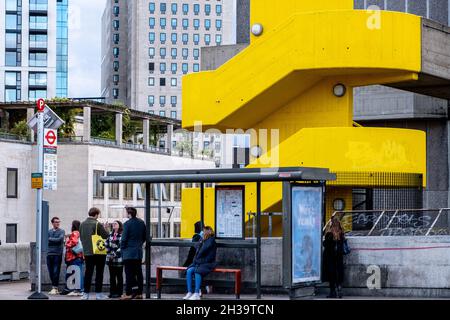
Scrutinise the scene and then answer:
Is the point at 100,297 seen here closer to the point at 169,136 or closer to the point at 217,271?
the point at 217,271

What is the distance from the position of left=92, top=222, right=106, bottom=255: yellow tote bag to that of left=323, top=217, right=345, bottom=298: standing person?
467cm

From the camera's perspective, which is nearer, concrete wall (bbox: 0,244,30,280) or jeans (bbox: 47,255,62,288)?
jeans (bbox: 47,255,62,288)

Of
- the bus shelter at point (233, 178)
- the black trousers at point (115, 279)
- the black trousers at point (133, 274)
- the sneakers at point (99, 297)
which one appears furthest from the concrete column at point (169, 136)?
the black trousers at point (133, 274)

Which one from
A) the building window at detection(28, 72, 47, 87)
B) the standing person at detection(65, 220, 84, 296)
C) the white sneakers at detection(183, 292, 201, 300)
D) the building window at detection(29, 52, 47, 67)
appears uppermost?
the building window at detection(29, 52, 47, 67)

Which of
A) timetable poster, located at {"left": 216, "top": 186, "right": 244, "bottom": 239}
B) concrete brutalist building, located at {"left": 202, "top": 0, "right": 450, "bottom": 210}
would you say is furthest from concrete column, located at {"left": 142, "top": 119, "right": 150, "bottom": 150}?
timetable poster, located at {"left": 216, "top": 186, "right": 244, "bottom": 239}

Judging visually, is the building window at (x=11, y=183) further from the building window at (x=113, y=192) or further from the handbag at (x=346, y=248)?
the handbag at (x=346, y=248)

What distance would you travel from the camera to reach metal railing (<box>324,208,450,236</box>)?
23.7 metres

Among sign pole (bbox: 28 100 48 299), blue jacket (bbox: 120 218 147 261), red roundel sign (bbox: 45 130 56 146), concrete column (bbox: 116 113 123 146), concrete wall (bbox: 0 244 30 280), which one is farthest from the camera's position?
concrete column (bbox: 116 113 123 146)

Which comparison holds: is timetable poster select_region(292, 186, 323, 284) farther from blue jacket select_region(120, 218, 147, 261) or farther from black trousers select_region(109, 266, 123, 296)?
black trousers select_region(109, 266, 123, 296)

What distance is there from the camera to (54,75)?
150875mm

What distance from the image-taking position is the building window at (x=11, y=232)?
227 ft

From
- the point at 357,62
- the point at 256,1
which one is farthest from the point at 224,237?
the point at 256,1

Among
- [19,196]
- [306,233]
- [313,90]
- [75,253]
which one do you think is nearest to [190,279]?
[306,233]

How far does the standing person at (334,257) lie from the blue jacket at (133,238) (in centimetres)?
393
